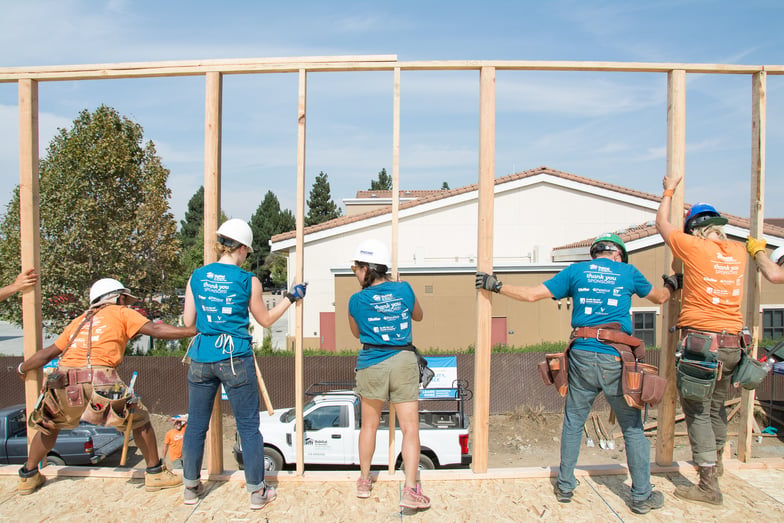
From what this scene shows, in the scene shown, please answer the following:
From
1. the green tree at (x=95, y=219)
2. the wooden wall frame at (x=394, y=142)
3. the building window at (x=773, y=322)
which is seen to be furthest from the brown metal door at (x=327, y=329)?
the wooden wall frame at (x=394, y=142)

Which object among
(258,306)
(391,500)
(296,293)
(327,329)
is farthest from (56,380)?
(327,329)

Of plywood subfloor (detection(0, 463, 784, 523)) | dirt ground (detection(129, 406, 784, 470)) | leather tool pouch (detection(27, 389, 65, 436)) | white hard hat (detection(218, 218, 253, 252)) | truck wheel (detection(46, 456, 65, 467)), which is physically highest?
white hard hat (detection(218, 218, 253, 252))

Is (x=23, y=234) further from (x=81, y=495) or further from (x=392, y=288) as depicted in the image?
(x=392, y=288)

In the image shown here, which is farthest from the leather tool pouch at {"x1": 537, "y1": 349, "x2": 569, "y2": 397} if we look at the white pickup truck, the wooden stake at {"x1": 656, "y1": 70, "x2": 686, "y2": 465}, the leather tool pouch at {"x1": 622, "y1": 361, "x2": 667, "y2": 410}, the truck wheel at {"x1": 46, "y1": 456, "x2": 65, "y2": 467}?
the truck wheel at {"x1": 46, "y1": 456, "x2": 65, "y2": 467}

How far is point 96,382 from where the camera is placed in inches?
137

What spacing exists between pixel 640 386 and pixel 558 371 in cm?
51

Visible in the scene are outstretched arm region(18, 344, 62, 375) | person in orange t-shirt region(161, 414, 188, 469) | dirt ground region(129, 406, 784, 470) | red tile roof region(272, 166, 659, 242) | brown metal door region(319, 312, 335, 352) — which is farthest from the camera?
red tile roof region(272, 166, 659, 242)

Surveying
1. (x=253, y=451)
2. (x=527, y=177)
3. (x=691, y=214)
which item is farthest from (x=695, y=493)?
(x=527, y=177)

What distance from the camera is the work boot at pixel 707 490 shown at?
3.41 metres

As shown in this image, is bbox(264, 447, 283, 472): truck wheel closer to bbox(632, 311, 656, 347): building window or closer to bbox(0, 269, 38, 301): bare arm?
bbox(0, 269, 38, 301): bare arm

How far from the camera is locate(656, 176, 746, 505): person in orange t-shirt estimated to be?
3.37 m

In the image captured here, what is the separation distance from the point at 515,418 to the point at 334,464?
5949 millimetres

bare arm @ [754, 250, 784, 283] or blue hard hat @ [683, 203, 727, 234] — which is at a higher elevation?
blue hard hat @ [683, 203, 727, 234]

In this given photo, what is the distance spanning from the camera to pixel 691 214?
3.64 m
